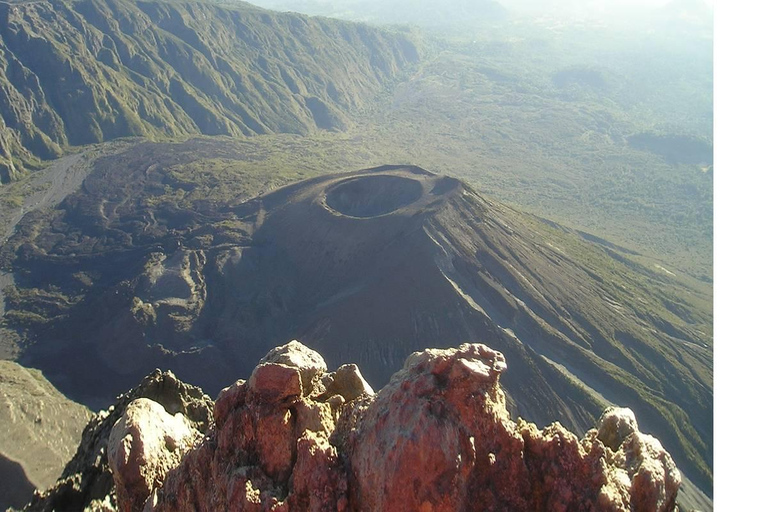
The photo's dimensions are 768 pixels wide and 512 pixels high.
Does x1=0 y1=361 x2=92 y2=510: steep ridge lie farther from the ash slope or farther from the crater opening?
the crater opening

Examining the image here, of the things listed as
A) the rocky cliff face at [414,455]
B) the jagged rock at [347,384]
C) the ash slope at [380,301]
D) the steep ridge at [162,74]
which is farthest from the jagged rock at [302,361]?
the steep ridge at [162,74]

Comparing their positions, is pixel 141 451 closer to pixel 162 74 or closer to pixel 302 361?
pixel 302 361

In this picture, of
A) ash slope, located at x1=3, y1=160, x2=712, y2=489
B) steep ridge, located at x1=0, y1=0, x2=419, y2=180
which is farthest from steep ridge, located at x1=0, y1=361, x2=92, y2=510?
steep ridge, located at x1=0, y1=0, x2=419, y2=180

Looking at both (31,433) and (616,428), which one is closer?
(616,428)

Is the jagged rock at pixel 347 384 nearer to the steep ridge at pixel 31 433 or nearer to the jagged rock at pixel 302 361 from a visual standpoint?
the jagged rock at pixel 302 361

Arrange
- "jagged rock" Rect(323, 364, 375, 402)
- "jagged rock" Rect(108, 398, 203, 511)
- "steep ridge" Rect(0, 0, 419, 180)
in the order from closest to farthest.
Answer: "jagged rock" Rect(108, 398, 203, 511)
"jagged rock" Rect(323, 364, 375, 402)
"steep ridge" Rect(0, 0, 419, 180)

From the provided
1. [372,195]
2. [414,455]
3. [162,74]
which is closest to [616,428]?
[414,455]

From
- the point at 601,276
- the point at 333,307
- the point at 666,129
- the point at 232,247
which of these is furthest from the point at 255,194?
the point at 666,129
